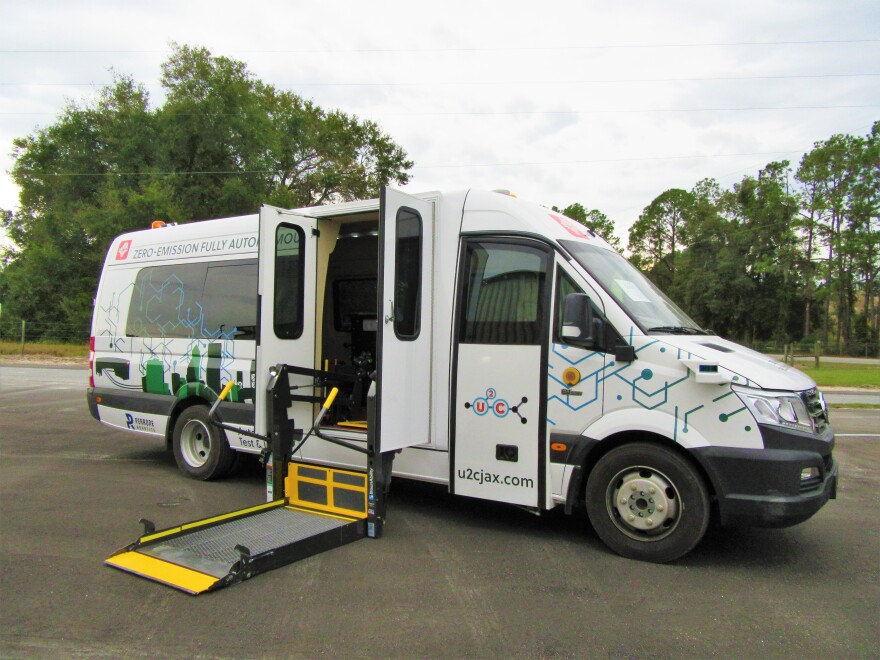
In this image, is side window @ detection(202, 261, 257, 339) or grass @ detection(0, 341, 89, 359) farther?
grass @ detection(0, 341, 89, 359)

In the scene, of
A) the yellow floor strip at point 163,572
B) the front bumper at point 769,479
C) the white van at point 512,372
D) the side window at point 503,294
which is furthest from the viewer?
the side window at point 503,294

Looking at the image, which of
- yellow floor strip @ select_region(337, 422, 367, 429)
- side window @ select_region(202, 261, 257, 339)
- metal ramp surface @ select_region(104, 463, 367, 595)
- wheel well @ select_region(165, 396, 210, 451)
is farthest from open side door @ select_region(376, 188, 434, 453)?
wheel well @ select_region(165, 396, 210, 451)

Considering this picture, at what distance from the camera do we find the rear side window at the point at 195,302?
22.9 feet

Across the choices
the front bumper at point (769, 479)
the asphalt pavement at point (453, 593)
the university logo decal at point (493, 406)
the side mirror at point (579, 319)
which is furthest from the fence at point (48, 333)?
the front bumper at point (769, 479)

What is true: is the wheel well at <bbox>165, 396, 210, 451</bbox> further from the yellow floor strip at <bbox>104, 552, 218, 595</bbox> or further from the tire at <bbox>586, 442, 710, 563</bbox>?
the tire at <bbox>586, 442, 710, 563</bbox>

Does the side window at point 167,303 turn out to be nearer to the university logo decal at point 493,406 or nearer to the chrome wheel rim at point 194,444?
the chrome wheel rim at point 194,444

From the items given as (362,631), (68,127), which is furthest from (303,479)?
(68,127)

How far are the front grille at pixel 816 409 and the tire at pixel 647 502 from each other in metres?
0.91

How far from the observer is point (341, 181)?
123 ft

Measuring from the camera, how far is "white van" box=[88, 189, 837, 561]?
4.45 meters

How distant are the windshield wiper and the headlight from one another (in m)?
0.72

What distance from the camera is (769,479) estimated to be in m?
4.30

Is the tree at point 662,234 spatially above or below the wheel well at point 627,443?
above

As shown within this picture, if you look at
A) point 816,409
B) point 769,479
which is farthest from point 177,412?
point 816,409
